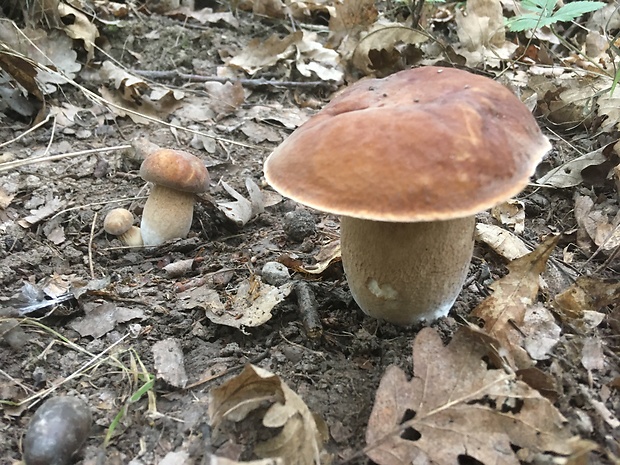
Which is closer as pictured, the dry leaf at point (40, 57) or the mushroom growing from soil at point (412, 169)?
the mushroom growing from soil at point (412, 169)

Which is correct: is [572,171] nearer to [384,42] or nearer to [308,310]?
[308,310]

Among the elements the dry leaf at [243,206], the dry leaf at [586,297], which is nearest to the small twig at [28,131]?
the dry leaf at [243,206]

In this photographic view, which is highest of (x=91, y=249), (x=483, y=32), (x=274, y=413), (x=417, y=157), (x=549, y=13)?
(x=417, y=157)

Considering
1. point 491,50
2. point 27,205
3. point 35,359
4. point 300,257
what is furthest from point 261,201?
point 491,50

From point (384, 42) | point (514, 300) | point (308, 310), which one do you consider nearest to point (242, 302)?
point (308, 310)

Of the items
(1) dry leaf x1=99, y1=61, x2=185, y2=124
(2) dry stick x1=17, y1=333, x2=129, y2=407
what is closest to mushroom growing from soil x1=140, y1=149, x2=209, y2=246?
(2) dry stick x1=17, y1=333, x2=129, y2=407

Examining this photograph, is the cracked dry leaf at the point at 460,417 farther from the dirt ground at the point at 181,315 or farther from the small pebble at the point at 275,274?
the small pebble at the point at 275,274
